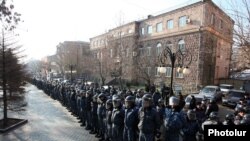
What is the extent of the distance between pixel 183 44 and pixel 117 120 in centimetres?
2955

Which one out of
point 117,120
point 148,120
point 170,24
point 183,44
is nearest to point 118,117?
point 117,120

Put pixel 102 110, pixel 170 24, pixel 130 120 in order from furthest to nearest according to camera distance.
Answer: pixel 170 24
pixel 102 110
pixel 130 120

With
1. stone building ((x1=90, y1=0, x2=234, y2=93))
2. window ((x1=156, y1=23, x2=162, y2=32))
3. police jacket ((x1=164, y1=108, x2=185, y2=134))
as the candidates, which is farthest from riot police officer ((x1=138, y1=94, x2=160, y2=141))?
window ((x1=156, y1=23, x2=162, y2=32))

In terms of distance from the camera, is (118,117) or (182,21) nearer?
(118,117)

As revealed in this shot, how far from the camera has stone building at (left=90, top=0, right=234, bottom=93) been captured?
33.4 metres

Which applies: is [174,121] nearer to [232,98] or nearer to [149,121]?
[149,121]

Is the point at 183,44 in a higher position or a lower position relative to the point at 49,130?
higher

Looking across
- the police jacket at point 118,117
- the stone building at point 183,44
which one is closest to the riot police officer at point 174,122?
the police jacket at point 118,117

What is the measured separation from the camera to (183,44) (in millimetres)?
36438

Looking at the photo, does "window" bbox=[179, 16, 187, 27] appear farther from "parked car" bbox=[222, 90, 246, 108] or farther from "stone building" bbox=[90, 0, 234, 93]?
"parked car" bbox=[222, 90, 246, 108]

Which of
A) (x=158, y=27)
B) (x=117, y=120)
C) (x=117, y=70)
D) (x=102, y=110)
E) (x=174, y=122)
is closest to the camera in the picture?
(x=174, y=122)

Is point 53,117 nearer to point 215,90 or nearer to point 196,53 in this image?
point 215,90

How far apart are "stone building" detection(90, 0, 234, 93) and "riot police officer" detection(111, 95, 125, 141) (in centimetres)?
2034

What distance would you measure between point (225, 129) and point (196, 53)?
29.9m
